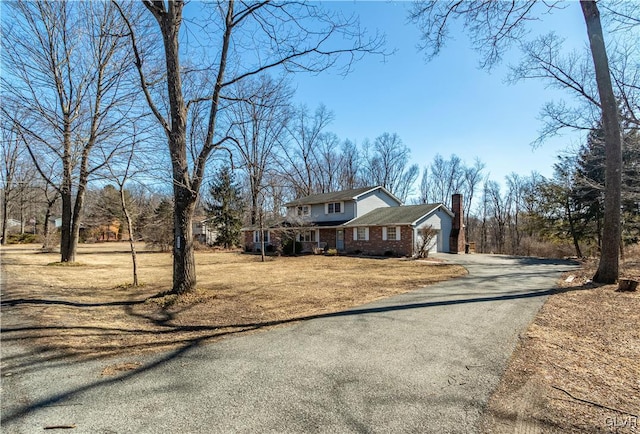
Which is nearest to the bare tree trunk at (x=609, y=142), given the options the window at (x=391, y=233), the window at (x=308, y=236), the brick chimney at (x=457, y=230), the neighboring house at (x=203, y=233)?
the window at (x=391, y=233)

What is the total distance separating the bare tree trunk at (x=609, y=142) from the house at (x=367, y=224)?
41.7 ft

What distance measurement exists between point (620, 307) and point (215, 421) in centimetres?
775

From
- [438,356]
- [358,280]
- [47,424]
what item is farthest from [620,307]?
[47,424]

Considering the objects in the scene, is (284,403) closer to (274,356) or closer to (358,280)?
(274,356)

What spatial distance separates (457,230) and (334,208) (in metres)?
9.84

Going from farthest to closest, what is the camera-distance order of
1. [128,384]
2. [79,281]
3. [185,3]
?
[79,281] < [185,3] < [128,384]

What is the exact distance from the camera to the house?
2262cm

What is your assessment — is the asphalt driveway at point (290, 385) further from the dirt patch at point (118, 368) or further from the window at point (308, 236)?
the window at point (308, 236)

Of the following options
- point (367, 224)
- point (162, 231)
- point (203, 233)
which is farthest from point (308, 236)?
point (203, 233)

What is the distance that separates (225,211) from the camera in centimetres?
3388

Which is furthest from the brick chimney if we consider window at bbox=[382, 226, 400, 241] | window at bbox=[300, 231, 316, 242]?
window at bbox=[300, 231, 316, 242]

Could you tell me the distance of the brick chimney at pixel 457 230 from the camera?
2508 centimetres

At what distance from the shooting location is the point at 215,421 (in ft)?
8.63

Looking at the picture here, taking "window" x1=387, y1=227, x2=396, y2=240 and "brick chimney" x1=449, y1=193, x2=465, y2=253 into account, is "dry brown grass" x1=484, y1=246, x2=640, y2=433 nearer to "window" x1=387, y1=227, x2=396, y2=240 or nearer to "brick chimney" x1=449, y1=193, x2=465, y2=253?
"window" x1=387, y1=227, x2=396, y2=240
